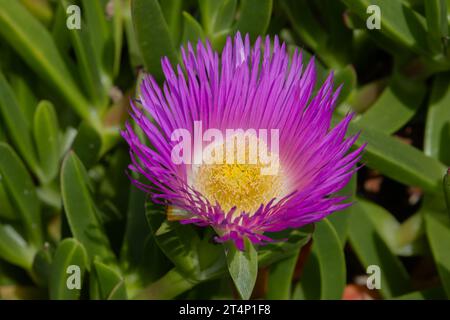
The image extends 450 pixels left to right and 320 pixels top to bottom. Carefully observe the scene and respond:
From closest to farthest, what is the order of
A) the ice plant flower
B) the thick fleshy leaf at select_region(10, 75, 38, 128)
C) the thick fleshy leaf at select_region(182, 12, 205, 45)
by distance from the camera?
the ice plant flower < the thick fleshy leaf at select_region(182, 12, 205, 45) < the thick fleshy leaf at select_region(10, 75, 38, 128)

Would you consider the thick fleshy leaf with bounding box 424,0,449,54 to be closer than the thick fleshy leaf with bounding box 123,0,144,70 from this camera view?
Yes

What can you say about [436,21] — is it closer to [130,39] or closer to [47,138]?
[130,39]

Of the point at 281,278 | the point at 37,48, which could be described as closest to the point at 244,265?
the point at 281,278

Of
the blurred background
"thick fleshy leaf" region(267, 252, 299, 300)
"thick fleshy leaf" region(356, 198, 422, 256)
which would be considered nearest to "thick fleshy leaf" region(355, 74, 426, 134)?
the blurred background

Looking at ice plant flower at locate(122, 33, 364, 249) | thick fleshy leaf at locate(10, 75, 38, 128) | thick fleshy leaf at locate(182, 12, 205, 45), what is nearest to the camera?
ice plant flower at locate(122, 33, 364, 249)

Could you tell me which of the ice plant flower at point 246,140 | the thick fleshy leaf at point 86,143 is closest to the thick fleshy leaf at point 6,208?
the thick fleshy leaf at point 86,143

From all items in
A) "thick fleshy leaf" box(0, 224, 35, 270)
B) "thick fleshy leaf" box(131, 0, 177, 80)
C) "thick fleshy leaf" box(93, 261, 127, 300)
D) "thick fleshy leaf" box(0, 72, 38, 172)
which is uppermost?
"thick fleshy leaf" box(131, 0, 177, 80)

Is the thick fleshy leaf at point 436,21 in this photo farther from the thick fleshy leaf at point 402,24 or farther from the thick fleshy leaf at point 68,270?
the thick fleshy leaf at point 68,270

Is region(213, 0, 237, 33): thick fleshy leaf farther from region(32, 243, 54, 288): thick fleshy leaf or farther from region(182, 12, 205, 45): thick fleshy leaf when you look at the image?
region(32, 243, 54, 288): thick fleshy leaf
